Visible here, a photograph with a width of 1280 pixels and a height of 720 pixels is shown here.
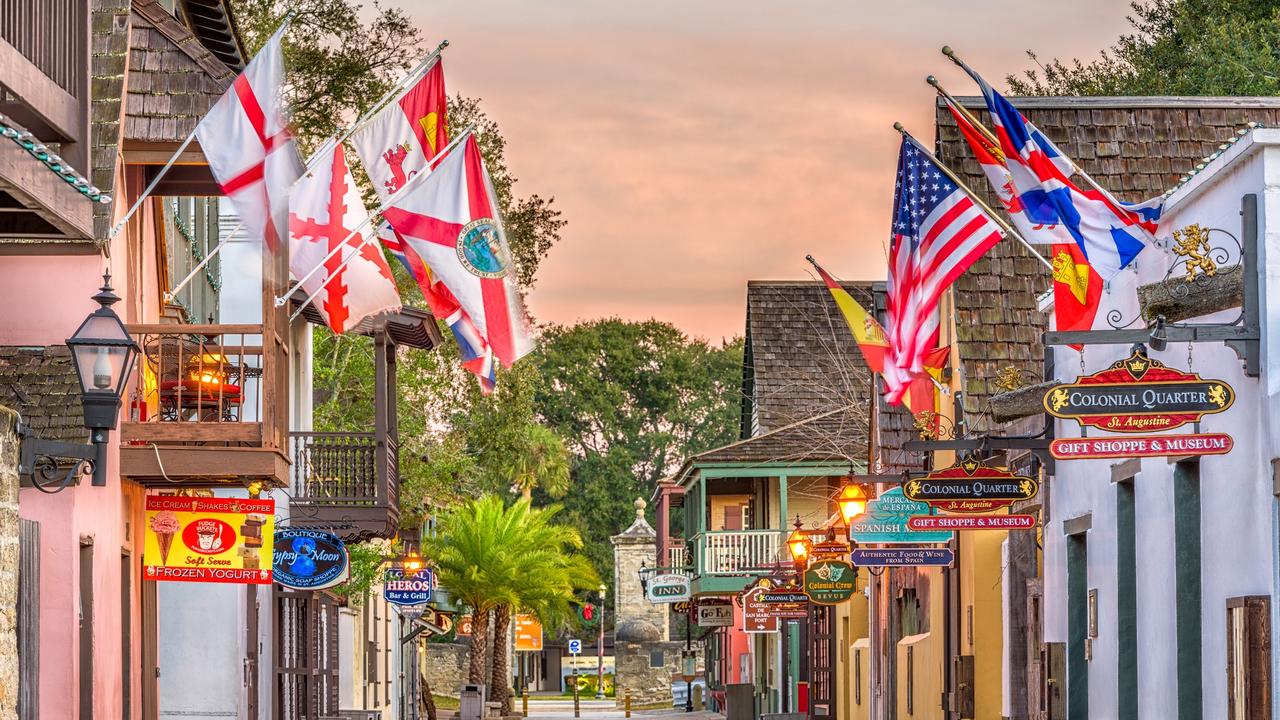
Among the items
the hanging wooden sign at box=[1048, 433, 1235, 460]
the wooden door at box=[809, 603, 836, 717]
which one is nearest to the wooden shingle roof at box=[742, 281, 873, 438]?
the wooden door at box=[809, 603, 836, 717]

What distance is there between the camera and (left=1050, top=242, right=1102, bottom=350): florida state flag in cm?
1437

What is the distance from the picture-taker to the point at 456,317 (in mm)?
16297

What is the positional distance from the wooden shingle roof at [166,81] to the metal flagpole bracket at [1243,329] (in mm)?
7789

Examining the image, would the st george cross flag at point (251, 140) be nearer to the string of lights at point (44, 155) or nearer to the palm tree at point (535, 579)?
the string of lights at point (44, 155)

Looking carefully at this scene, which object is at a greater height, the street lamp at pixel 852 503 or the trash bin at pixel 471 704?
the street lamp at pixel 852 503

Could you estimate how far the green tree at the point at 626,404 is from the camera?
3361 inches

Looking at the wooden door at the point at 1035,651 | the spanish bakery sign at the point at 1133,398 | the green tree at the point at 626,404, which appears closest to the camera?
the spanish bakery sign at the point at 1133,398

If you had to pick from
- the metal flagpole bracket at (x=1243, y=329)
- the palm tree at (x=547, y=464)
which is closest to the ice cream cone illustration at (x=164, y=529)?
the metal flagpole bracket at (x=1243, y=329)

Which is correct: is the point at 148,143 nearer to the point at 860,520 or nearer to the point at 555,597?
the point at 860,520

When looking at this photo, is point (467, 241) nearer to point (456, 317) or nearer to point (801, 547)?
point (456, 317)

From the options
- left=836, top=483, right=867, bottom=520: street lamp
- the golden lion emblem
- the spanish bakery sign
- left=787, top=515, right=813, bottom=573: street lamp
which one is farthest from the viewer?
left=787, top=515, right=813, bottom=573: street lamp

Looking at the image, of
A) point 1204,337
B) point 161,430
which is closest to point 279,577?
point 161,430

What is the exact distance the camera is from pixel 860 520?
20.3 m

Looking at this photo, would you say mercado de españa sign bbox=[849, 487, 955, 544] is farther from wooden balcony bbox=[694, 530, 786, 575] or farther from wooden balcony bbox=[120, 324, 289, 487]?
wooden balcony bbox=[694, 530, 786, 575]
